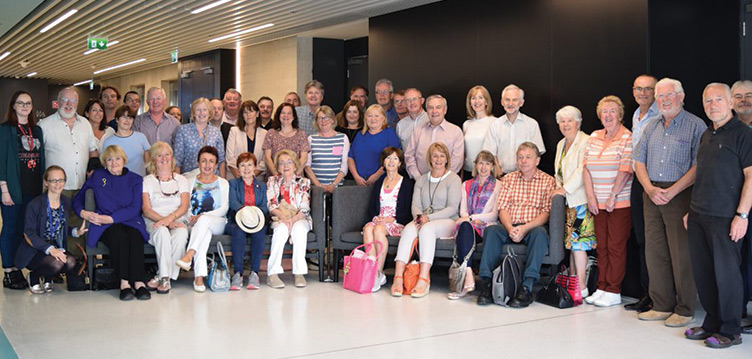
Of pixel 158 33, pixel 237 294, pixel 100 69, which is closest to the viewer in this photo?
pixel 237 294

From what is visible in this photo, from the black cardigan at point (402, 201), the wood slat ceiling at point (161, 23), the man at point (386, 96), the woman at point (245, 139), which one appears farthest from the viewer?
the wood slat ceiling at point (161, 23)

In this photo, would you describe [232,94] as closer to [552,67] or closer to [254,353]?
[552,67]

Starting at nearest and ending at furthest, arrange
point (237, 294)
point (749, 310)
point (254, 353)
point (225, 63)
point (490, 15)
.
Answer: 1. point (254, 353)
2. point (749, 310)
3. point (237, 294)
4. point (490, 15)
5. point (225, 63)

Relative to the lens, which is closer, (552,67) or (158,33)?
(552,67)

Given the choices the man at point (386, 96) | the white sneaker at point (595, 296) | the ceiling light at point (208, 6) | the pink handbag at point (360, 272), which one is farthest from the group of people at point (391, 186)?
the ceiling light at point (208, 6)

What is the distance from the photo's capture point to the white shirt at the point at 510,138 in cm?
639

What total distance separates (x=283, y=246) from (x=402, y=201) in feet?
3.45

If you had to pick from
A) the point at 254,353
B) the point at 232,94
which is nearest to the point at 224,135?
the point at 232,94

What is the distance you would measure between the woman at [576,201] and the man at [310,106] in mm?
2842

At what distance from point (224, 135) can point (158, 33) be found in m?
5.99

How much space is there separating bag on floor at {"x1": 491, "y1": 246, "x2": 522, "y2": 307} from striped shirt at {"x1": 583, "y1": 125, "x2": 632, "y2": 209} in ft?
2.54

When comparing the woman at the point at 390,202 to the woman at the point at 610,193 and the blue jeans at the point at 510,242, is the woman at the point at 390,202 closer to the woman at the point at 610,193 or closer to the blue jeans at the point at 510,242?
the blue jeans at the point at 510,242

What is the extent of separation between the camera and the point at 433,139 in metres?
6.70

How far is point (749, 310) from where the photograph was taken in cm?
531
